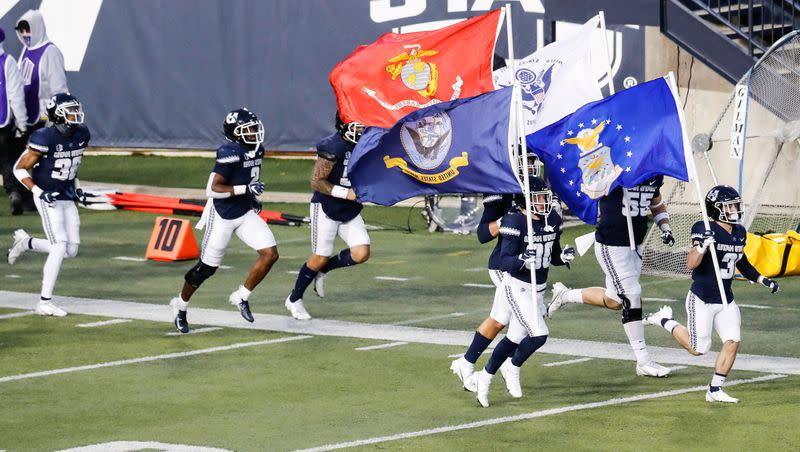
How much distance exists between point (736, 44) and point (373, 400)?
8.62 m

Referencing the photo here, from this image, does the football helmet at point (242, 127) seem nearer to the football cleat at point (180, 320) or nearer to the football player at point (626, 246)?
the football cleat at point (180, 320)

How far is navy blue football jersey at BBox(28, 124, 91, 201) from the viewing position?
582 inches

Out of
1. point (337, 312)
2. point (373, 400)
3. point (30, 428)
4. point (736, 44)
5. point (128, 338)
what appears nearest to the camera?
point (30, 428)

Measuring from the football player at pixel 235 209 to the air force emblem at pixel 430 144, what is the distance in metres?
2.38

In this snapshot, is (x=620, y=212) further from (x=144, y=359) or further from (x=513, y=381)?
(x=144, y=359)

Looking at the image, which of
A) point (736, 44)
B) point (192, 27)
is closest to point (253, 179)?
point (736, 44)

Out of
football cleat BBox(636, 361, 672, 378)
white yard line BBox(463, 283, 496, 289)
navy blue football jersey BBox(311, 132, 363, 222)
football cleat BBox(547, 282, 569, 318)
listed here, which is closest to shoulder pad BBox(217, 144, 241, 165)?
navy blue football jersey BBox(311, 132, 363, 222)

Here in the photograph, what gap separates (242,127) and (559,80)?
2745 mm

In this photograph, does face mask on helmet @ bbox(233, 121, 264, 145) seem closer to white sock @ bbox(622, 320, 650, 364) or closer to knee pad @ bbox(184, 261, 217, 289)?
knee pad @ bbox(184, 261, 217, 289)

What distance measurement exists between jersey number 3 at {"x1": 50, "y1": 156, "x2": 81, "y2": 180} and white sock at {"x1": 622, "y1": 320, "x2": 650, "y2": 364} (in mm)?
5587

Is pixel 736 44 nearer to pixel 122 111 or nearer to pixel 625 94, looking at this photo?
pixel 625 94

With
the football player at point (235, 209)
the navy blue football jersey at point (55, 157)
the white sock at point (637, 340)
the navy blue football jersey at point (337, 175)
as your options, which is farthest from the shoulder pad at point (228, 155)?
the white sock at point (637, 340)

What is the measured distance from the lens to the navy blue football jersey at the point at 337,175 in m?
14.2

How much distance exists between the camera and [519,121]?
1135 cm
